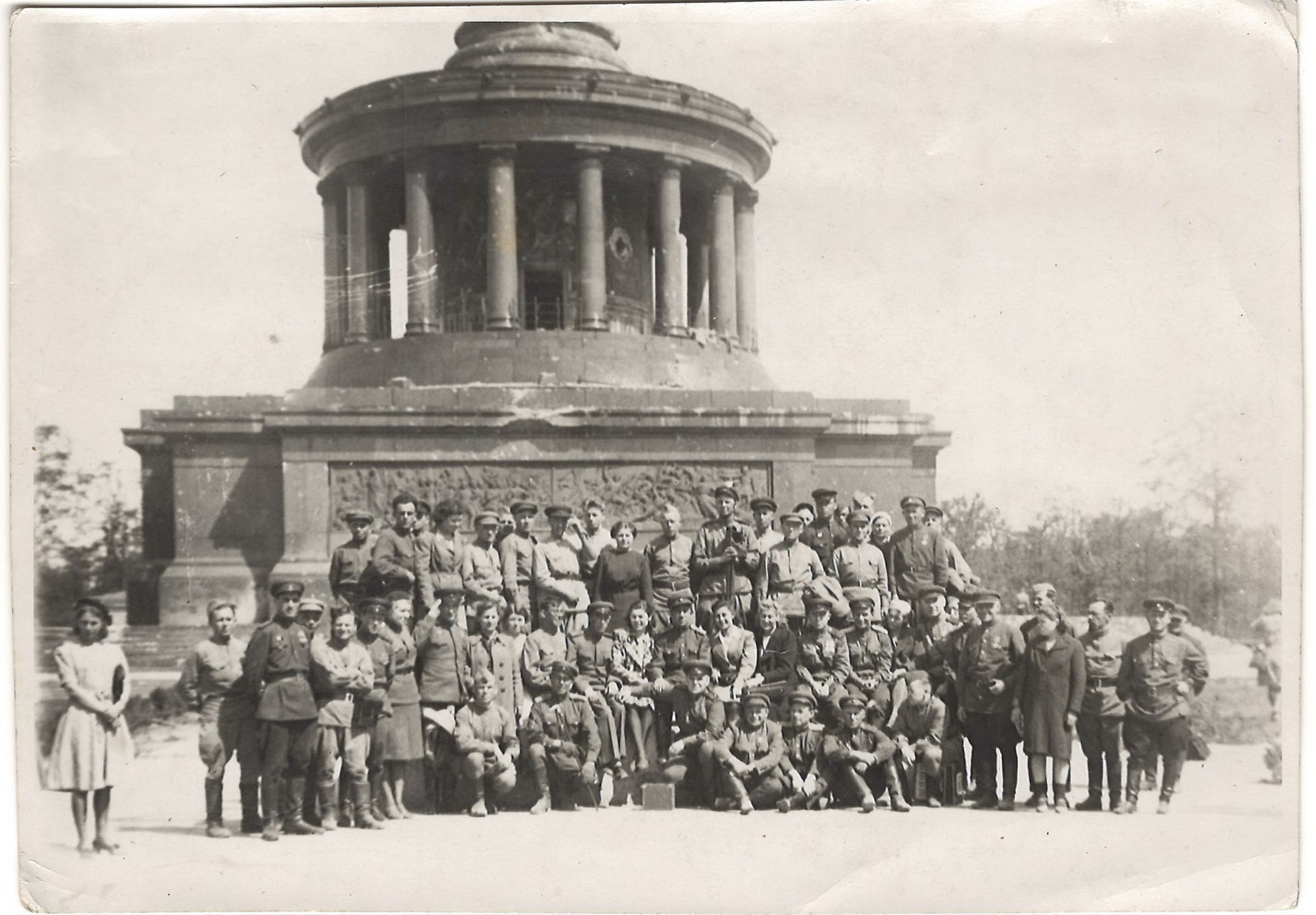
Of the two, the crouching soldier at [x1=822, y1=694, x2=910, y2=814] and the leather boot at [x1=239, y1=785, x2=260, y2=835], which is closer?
the leather boot at [x1=239, y1=785, x2=260, y2=835]

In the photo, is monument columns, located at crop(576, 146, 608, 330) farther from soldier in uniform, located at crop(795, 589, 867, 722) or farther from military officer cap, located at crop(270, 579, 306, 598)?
military officer cap, located at crop(270, 579, 306, 598)

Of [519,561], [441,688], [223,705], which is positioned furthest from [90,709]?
[519,561]

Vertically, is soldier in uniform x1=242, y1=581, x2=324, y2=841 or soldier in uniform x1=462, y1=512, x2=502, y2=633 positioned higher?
soldier in uniform x1=462, y1=512, x2=502, y2=633

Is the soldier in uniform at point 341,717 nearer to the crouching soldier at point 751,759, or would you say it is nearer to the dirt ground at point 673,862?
the dirt ground at point 673,862

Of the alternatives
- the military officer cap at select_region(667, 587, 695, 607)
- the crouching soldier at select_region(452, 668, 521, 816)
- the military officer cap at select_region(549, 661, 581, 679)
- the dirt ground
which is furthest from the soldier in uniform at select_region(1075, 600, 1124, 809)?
the crouching soldier at select_region(452, 668, 521, 816)

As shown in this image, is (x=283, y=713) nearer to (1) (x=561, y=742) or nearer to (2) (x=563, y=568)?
(1) (x=561, y=742)

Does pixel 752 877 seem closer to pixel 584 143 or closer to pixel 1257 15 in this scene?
pixel 1257 15
